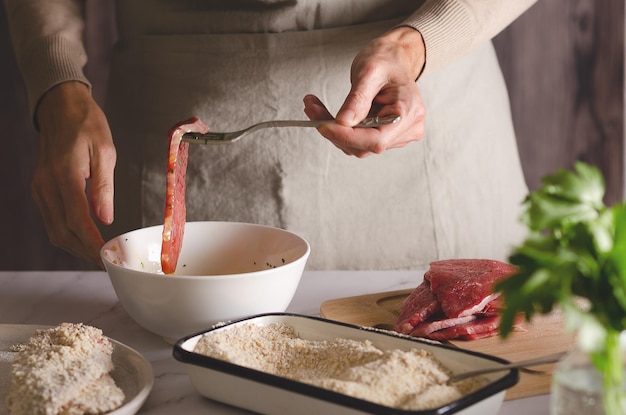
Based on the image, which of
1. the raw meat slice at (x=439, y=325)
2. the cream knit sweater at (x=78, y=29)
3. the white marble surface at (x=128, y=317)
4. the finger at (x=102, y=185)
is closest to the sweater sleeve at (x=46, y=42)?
the cream knit sweater at (x=78, y=29)

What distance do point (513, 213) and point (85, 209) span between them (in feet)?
3.05

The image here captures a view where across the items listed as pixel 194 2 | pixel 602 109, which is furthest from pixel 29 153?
pixel 602 109

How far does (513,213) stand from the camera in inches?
71.6

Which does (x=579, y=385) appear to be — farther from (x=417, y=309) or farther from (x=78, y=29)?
(x=78, y=29)

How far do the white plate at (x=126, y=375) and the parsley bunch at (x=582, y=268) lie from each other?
408 mm

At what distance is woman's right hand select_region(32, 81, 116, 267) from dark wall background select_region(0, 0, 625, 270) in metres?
0.92

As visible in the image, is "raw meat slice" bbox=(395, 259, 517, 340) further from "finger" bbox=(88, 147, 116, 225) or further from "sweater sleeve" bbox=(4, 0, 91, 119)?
"sweater sleeve" bbox=(4, 0, 91, 119)

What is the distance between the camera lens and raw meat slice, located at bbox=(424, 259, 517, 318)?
106 cm

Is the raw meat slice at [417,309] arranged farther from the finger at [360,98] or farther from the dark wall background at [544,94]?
the dark wall background at [544,94]

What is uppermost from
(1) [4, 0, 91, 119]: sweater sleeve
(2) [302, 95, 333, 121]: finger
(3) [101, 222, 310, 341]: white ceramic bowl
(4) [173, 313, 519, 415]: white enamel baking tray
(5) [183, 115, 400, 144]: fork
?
(1) [4, 0, 91, 119]: sweater sleeve

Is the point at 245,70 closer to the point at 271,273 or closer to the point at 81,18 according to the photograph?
the point at 81,18

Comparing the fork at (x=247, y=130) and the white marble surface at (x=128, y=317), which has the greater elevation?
the fork at (x=247, y=130)

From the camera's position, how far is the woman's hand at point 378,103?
1214 mm

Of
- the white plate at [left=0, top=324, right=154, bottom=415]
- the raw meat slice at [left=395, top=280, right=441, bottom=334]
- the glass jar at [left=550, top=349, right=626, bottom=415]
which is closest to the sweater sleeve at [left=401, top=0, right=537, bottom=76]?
the raw meat slice at [left=395, top=280, right=441, bottom=334]
